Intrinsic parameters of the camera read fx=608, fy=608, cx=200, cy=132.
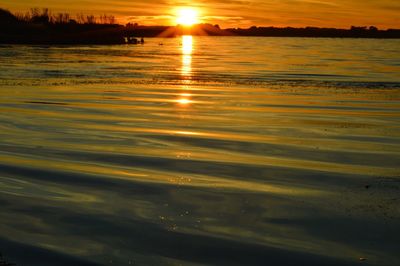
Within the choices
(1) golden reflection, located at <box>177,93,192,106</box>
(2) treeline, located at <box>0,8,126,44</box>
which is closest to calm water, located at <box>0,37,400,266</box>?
(1) golden reflection, located at <box>177,93,192,106</box>

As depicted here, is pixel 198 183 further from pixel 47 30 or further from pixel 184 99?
pixel 47 30

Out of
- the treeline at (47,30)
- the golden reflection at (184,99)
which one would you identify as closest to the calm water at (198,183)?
the golden reflection at (184,99)

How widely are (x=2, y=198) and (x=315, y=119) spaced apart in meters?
10.3

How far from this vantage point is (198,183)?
9.04 meters

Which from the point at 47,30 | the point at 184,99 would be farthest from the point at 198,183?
the point at 47,30

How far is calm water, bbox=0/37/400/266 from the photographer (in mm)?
6312

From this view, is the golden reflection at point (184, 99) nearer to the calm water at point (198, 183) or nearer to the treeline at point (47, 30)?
the calm water at point (198, 183)

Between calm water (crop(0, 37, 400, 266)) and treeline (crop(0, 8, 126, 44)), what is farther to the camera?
treeline (crop(0, 8, 126, 44))

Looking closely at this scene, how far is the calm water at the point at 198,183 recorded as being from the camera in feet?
20.7

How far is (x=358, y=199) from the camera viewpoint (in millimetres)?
8266

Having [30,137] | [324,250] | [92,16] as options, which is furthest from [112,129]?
[92,16]

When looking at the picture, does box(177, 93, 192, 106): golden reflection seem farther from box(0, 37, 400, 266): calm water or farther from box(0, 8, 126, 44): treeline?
box(0, 8, 126, 44): treeline

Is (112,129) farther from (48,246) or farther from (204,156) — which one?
(48,246)

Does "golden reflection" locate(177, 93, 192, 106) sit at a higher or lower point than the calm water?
lower
